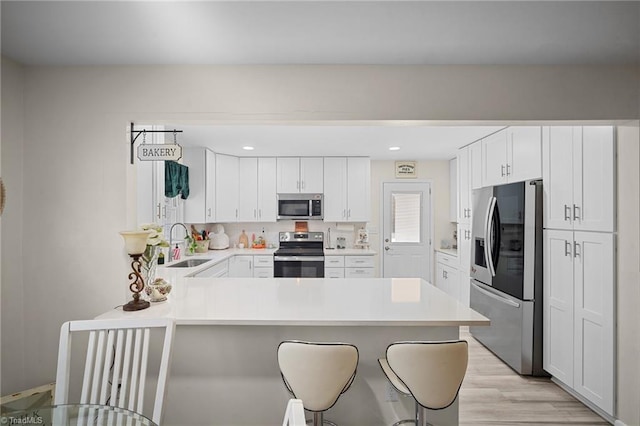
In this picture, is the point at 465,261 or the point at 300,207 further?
the point at 300,207

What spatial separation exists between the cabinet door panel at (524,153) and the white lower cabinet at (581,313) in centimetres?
58

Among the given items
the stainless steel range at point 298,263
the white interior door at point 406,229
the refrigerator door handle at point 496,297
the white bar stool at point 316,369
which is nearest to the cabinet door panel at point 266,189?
the stainless steel range at point 298,263

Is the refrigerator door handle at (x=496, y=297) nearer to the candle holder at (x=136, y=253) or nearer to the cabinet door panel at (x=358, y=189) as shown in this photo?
the cabinet door panel at (x=358, y=189)

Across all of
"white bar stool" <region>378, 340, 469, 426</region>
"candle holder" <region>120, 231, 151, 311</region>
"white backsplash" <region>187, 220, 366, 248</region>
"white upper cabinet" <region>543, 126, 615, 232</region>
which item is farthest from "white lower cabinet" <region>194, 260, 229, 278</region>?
"white upper cabinet" <region>543, 126, 615, 232</region>

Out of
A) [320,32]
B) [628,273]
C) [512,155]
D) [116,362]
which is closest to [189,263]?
[116,362]

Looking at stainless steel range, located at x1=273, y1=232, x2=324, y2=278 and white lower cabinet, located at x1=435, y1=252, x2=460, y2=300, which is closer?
white lower cabinet, located at x1=435, y1=252, x2=460, y2=300

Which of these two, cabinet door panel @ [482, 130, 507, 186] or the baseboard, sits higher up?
cabinet door panel @ [482, 130, 507, 186]

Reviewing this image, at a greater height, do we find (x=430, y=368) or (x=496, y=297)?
(x=430, y=368)

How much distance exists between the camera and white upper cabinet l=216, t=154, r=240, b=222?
531 cm

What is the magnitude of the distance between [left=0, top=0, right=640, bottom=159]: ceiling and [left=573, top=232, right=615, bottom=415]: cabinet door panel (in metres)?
1.27

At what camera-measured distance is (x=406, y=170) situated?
6.20 m

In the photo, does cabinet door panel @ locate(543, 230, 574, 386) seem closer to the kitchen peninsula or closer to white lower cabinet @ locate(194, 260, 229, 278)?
the kitchen peninsula

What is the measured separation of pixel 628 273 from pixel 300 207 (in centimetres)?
398

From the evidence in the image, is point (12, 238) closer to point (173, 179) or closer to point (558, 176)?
point (173, 179)
